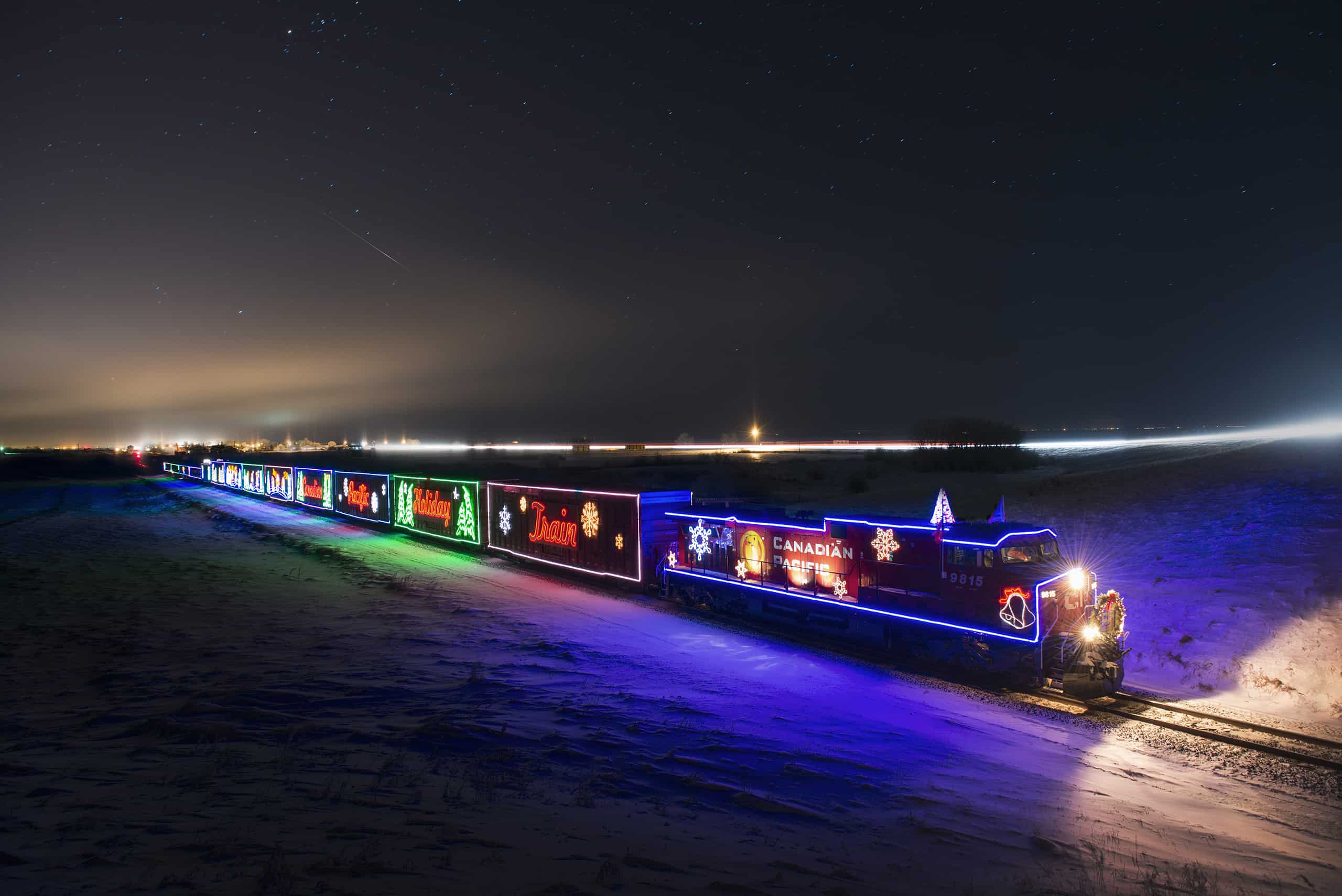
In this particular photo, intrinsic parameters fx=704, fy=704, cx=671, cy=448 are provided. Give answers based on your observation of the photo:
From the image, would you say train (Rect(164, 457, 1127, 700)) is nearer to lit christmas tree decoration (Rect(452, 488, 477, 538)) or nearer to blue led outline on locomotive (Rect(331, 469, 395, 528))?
lit christmas tree decoration (Rect(452, 488, 477, 538))

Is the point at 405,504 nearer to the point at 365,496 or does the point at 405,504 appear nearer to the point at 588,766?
the point at 365,496

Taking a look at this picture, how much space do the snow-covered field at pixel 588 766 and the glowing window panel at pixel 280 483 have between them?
34.2 metres

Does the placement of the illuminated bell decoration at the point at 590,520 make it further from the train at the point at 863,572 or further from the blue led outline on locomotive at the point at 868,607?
the blue led outline on locomotive at the point at 868,607

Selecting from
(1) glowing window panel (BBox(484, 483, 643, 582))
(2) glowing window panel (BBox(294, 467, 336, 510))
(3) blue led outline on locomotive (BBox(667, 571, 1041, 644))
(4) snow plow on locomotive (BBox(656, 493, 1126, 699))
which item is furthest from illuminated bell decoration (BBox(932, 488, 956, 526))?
(2) glowing window panel (BBox(294, 467, 336, 510))

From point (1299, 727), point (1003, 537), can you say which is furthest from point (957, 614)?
point (1299, 727)

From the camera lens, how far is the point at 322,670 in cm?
1183

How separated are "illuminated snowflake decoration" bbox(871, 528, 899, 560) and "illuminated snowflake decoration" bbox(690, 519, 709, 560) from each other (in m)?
5.09

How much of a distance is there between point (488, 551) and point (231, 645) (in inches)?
561

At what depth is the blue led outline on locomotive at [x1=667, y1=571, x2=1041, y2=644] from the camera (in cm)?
1215

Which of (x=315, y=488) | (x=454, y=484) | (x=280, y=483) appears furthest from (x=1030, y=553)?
(x=280, y=483)

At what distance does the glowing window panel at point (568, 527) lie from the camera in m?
20.6

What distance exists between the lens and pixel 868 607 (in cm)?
1469

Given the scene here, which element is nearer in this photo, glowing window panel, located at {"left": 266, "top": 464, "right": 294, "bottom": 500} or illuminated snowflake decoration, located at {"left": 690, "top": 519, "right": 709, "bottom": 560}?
illuminated snowflake decoration, located at {"left": 690, "top": 519, "right": 709, "bottom": 560}

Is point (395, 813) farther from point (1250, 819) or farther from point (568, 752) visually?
point (1250, 819)
